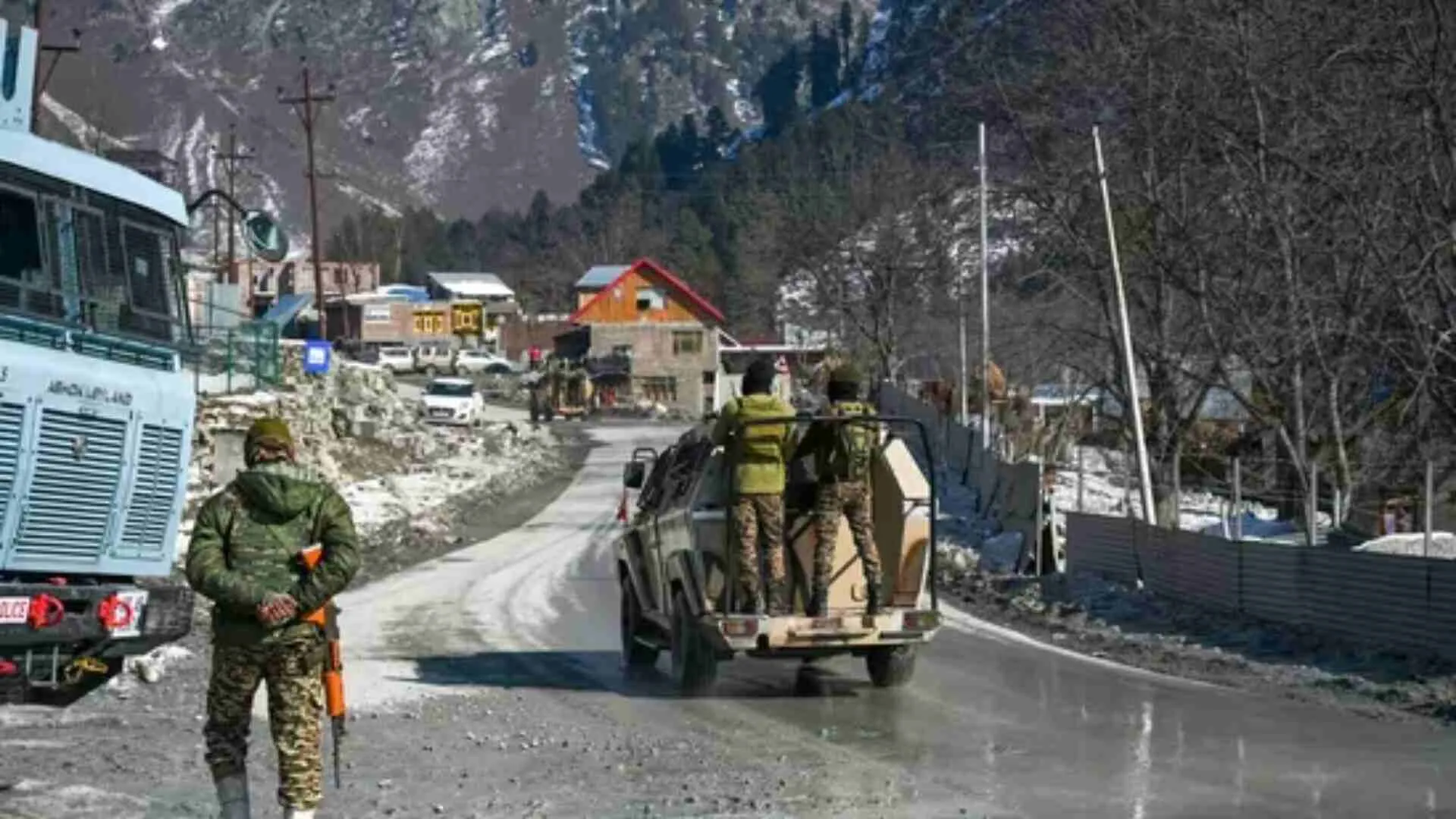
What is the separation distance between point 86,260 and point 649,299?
343 ft

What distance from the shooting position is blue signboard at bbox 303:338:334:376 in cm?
5584

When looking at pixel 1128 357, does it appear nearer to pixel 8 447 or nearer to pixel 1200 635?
pixel 1200 635

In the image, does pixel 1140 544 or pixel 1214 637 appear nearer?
pixel 1214 637

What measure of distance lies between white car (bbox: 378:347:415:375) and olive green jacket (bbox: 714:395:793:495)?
101m

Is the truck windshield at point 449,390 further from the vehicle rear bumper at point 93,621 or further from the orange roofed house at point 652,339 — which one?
the vehicle rear bumper at point 93,621

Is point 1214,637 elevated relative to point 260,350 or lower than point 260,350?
lower

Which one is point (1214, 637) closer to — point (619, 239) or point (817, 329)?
point (817, 329)

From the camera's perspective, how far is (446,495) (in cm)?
4422

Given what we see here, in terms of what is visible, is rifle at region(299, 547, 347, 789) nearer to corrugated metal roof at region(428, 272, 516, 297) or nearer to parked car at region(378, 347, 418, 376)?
parked car at region(378, 347, 418, 376)

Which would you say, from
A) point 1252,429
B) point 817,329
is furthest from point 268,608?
point 817,329

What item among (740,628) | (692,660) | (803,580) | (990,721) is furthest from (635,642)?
(990,721)

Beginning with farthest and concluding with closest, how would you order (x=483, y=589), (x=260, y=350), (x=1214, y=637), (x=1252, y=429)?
(x=260, y=350) → (x=1252, y=429) → (x=483, y=589) → (x=1214, y=637)

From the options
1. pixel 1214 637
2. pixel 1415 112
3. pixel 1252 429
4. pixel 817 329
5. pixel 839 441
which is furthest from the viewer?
pixel 817 329

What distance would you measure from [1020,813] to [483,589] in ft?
53.4
